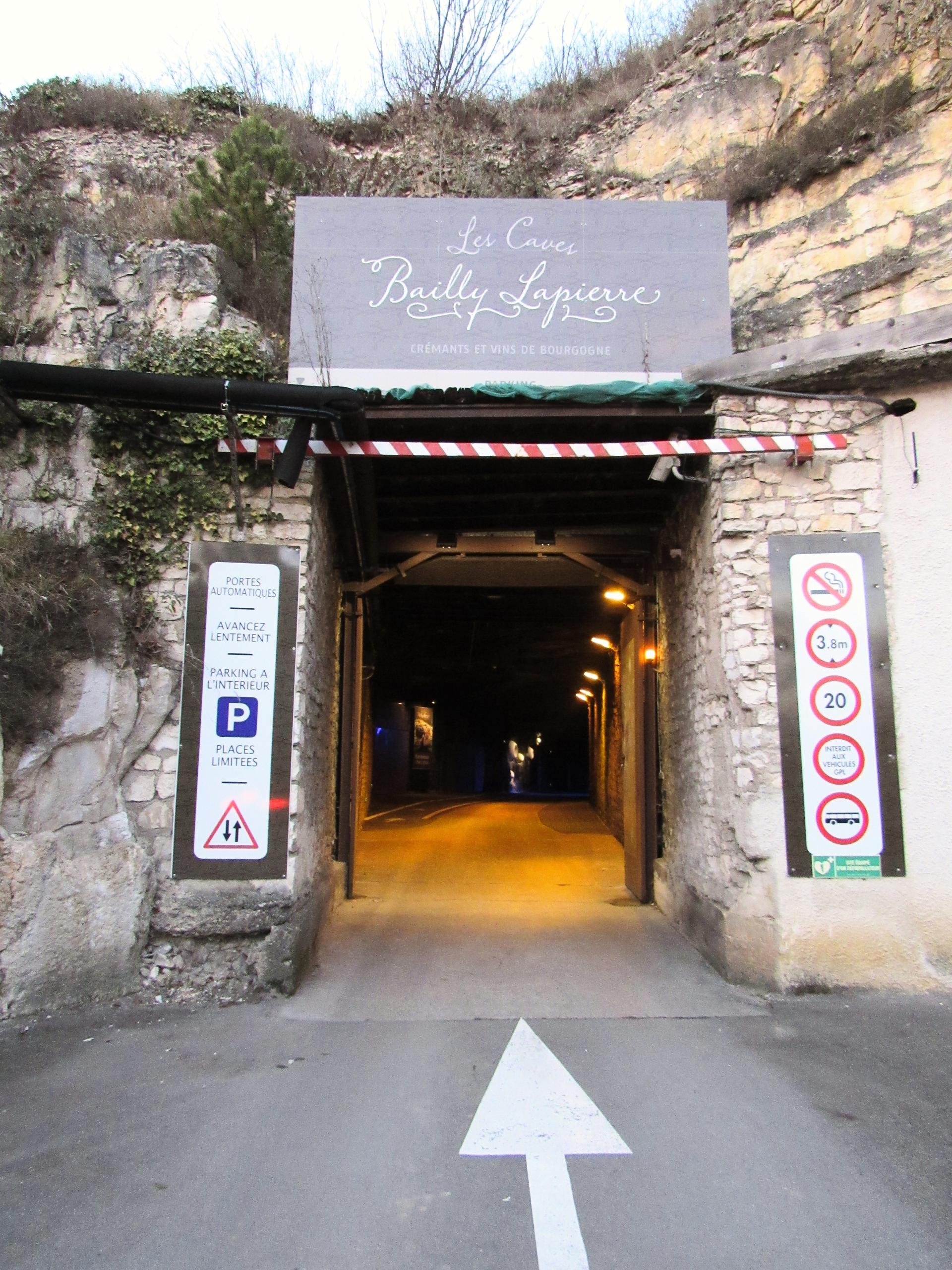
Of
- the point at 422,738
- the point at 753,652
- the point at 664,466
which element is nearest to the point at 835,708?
the point at 753,652

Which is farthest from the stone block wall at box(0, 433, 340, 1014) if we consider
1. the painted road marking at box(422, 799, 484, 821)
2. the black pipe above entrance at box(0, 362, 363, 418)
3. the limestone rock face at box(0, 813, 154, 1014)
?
the painted road marking at box(422, 799, 484, 821)

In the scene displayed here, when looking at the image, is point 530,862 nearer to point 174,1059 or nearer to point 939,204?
point 174,1059

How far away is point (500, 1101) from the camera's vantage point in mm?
3754

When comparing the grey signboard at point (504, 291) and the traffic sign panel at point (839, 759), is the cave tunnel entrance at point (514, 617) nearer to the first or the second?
the grey signboard at point (504, 291)

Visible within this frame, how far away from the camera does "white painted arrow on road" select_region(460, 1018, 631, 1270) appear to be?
275cm

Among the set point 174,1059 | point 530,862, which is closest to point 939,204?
point 530,862

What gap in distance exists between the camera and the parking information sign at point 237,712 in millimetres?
5203

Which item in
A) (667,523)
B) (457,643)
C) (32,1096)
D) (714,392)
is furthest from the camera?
(457,643)

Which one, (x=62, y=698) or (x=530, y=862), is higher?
(x=62, y=698)

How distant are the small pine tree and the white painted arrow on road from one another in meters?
7.71

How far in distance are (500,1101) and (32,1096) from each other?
2.28 metres

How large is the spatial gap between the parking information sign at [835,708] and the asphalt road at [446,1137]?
0.94m

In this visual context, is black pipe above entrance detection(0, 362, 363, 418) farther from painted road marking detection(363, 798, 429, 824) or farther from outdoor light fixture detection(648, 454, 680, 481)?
painted road marking detection(363, 798, 429, 824)

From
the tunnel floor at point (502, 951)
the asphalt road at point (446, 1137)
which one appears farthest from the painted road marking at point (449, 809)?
the asphalt road at point (446, 1137)
